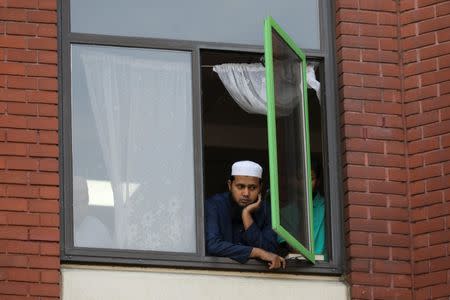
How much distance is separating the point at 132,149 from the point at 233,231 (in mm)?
911

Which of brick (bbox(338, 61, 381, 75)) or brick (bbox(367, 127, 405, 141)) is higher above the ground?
brick (bbox(338, 61, 381, 75))

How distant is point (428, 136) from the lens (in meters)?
13.7

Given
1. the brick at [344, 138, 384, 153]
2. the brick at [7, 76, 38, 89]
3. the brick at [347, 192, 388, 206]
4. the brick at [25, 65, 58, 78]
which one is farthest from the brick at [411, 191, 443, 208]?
the brick at [7, 76, 38, 89]

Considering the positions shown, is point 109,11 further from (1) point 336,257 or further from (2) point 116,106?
(1) point 336,257

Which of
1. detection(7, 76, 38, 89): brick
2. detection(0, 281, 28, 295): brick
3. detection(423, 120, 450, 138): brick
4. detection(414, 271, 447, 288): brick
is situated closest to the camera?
detection(0, 281, 28, 295): brick

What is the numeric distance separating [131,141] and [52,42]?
2.86 feet

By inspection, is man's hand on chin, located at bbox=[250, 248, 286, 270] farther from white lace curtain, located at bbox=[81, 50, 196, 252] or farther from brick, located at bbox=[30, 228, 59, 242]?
brick, located at bbox=[30, 228, 59, 242]

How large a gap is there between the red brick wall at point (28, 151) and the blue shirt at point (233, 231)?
1.12 metres

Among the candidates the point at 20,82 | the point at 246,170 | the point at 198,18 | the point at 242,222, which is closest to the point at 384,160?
the point at 246,170

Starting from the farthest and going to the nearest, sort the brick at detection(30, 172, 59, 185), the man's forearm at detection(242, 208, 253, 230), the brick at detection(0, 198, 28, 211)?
the man's forearm at detection(242, 208, 253, 230) < the brick at detection(30, 172, 59, 185) < the brick at detection(0, 198, 28, 211)

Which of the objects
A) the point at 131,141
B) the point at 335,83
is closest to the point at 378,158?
the point at 335,83

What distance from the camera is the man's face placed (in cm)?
1373

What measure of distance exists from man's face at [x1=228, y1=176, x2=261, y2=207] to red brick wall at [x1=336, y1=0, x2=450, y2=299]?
0.64 meters

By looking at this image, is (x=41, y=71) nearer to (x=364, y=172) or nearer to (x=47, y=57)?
(x=47, y=57)
